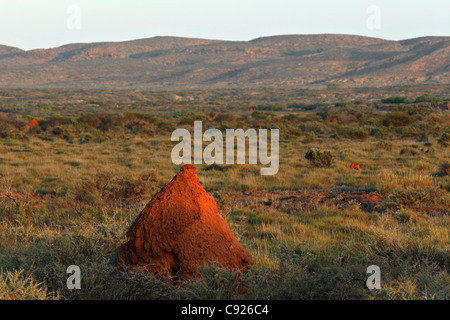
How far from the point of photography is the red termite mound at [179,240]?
13.1ft

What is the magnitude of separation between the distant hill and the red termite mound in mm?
107926

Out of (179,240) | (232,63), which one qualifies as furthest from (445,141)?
(232,63)

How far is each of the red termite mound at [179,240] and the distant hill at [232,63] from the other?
108m

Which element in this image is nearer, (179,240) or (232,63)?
(179,240)

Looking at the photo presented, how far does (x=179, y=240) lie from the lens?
404 centimetres

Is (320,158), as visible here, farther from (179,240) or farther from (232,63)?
(232,63)

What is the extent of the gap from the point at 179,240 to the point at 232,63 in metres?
149

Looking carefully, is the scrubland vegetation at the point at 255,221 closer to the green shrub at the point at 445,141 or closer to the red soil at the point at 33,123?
the green shrub at the point at 445,141

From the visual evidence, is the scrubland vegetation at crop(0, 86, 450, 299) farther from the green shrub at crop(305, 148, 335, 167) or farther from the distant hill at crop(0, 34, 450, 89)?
the distant hill at crop(0, 34, 450, 89)

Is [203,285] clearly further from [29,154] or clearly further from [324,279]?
[29,154]
